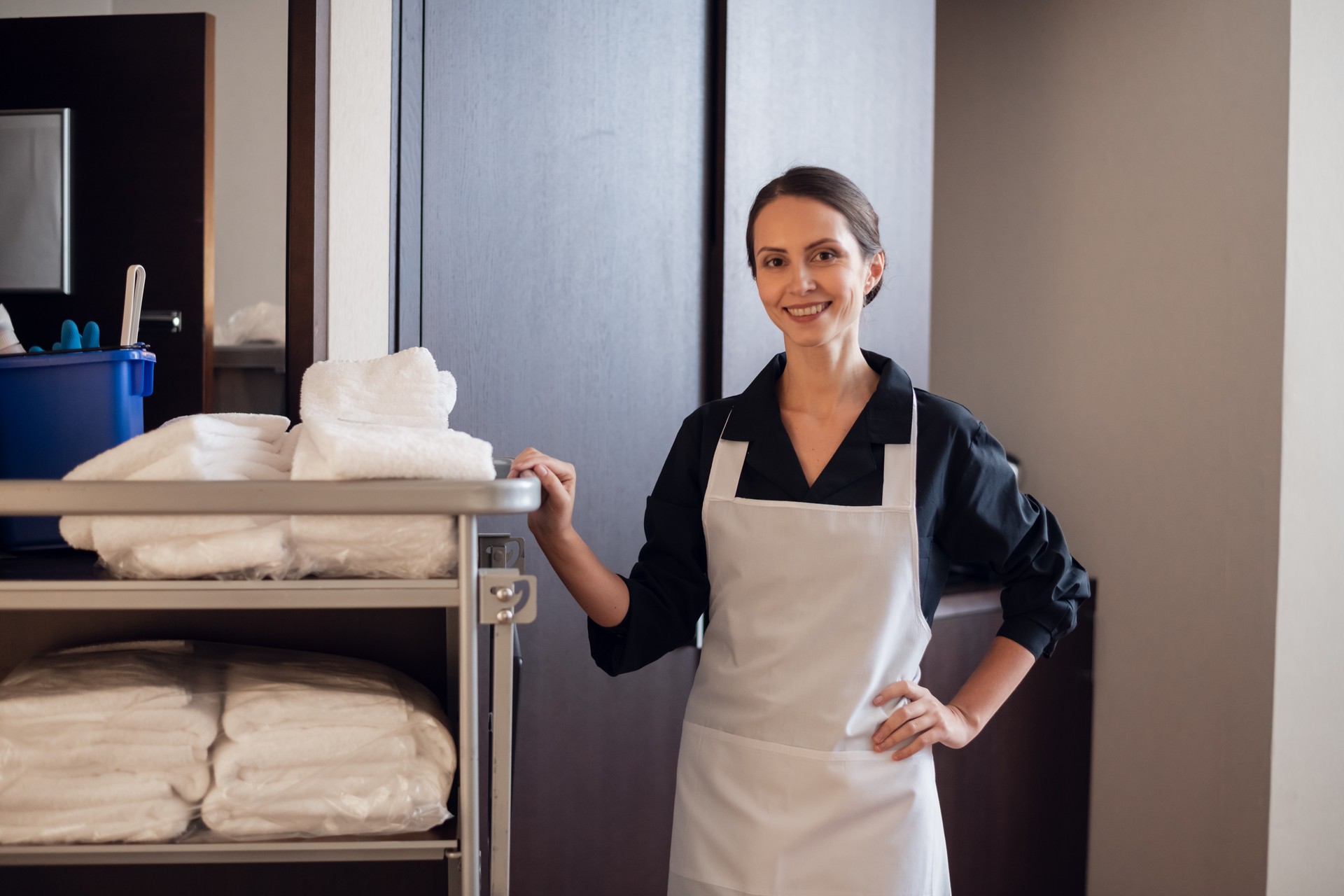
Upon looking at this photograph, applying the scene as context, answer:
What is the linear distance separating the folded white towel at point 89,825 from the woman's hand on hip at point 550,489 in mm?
397

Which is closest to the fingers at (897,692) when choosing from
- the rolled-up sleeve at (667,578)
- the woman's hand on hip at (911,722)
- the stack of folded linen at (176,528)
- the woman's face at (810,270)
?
the woman's hand on hip at (911,722)

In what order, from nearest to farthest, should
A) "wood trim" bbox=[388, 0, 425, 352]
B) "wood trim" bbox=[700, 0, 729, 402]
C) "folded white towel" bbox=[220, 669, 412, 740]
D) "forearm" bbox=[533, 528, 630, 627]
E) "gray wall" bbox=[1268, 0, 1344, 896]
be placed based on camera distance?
"folded white towel" bbox=[220, 669, 412, 740], "forearm" bbox=[533, 528, 630, 627], "wood trim" bbox=[388, 0, 425, 352], "wood trim" bbox=[700, 0, 729, 402], "gray wall" bbox=[1268, 0, 1344, 896]

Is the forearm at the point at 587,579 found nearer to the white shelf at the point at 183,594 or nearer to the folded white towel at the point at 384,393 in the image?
the folded white towel at the point at 384,393

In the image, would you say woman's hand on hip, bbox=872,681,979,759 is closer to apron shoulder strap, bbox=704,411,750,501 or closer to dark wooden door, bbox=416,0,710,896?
apron shoulder strap, bbox=704,411,750,501

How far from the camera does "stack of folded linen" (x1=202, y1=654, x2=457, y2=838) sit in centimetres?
79

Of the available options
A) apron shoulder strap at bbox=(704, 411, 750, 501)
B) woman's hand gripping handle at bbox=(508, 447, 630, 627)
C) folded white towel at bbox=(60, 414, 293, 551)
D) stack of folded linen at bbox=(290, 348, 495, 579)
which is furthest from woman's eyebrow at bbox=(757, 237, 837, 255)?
folded white towel at bbox=(60, 414, 293, 551)

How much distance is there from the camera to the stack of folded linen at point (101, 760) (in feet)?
2.54

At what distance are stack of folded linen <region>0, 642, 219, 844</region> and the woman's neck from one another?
2.29 ft

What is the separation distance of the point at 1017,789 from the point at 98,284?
1.78 m

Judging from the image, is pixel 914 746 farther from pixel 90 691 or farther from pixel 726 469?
pixel 90 691

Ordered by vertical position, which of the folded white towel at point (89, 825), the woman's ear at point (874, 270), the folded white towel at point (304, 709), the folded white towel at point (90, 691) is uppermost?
the woman's ear at point (874, 270)

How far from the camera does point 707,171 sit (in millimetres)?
1665

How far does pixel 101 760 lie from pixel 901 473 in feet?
2.63

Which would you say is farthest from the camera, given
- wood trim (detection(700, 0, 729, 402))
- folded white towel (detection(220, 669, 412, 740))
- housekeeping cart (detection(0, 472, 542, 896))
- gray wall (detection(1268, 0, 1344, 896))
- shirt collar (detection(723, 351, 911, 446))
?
gray wall (detection(1268, 0, 1344, 896))
